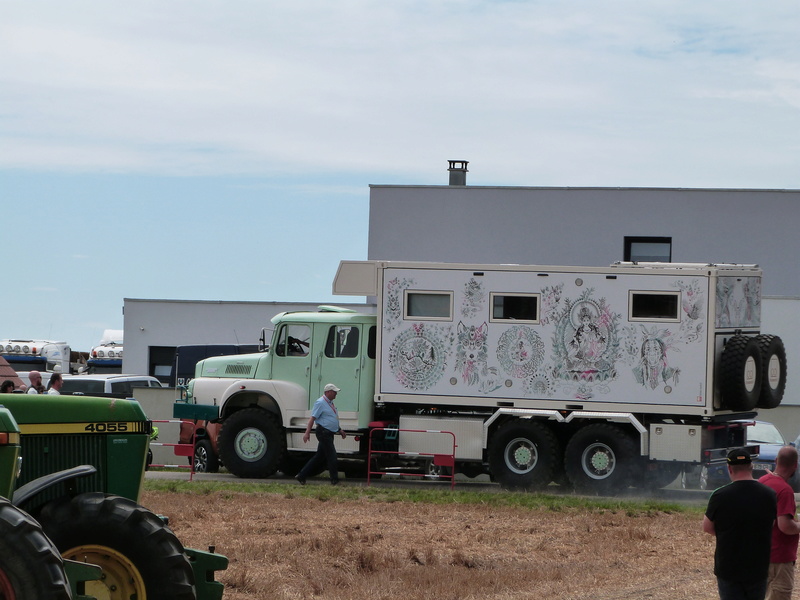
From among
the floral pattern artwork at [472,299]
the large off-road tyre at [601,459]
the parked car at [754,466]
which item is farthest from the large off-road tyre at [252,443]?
the parked car at [754,466]

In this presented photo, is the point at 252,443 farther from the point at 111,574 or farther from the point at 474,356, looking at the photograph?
the point at 111,574

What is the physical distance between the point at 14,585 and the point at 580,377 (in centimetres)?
1478

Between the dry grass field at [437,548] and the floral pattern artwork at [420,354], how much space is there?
10.6ft

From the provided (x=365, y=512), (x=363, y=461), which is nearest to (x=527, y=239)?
(x=363, y=461)

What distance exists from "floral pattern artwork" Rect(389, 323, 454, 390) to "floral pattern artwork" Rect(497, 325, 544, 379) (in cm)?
88

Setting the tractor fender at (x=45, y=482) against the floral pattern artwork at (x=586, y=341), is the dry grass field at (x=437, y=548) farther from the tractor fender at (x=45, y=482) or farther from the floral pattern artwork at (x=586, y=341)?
the floral pattern artwork at (x=586, y=341)

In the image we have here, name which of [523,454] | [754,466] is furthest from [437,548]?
[754,466]

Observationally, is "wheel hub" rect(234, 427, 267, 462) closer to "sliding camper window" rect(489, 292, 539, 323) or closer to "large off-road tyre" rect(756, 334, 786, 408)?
"sliding camper window" rect(489, 292, 539, 323)

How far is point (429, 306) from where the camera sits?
67.1 ft

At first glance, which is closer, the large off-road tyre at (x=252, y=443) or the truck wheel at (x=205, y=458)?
the large off-road tyre at (x=252, y=443)

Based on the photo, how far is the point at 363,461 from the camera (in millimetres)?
22234

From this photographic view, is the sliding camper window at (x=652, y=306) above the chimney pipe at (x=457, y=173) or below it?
below

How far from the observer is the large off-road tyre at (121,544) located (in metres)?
7.36

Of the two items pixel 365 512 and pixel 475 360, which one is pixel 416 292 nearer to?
pixel 475 360
